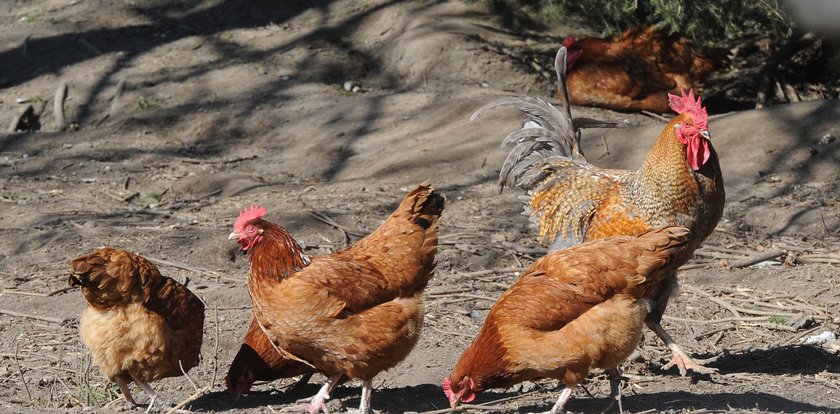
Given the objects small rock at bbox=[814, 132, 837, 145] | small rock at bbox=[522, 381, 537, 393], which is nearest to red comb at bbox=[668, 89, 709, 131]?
small rock at bbox=[522, 381, 537, 393]

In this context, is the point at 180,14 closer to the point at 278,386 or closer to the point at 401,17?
the point at 401,17

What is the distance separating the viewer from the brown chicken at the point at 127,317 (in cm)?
474

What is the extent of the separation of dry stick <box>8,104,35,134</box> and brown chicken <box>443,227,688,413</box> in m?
8.30

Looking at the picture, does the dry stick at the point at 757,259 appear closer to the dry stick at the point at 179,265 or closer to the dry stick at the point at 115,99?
the dry stick at the point at 179,265

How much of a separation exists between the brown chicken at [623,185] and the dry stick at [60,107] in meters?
6.82

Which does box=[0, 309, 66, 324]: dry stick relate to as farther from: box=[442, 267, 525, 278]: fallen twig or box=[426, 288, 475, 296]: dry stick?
box=[442, 267, 525, 278]: fallen twig

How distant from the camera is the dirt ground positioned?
18.3 ft

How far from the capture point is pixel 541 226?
619cm

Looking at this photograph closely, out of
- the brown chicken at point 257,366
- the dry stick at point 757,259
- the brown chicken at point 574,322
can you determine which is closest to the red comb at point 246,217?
the brown chicken at point 257,366

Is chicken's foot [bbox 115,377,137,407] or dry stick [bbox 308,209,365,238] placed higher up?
chicken's foot [bbox 115,377,137,407]

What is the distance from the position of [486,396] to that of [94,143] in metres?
7.07

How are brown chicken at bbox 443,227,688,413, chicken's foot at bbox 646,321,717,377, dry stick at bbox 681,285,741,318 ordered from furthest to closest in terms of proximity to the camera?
1. dry stick at bbox 681,285,741,318
2. chicken's foot at bbox 646,321,717,377
3. brown chicken at bbox 443,227,688,413

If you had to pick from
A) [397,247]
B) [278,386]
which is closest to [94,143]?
[278,386]

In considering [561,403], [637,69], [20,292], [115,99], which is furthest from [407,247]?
[115,99]
